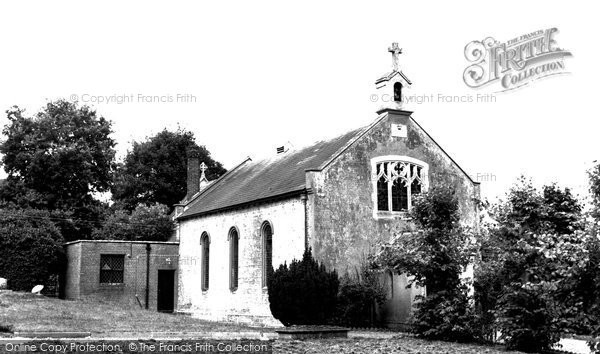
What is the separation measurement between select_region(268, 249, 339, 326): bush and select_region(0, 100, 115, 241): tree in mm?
32099

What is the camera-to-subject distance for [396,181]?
29.7 meters

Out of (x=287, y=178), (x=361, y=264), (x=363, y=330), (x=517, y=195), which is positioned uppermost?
(x=287, y=178)

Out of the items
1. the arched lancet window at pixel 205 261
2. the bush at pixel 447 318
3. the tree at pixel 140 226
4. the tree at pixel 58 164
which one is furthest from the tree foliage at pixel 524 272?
the tree at pixel 58 164

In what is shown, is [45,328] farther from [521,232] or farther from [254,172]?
[254,172]

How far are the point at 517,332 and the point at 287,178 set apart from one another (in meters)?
14.3

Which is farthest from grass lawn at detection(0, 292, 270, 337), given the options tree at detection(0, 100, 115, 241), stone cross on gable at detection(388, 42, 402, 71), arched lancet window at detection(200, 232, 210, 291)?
tree at detection(0, 100, 115, 241)

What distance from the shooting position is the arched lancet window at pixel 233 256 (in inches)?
1307

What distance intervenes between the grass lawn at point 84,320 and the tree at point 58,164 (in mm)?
17899

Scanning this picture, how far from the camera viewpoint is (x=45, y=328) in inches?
811

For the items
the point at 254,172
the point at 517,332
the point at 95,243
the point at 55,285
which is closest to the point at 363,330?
the point at 517,332

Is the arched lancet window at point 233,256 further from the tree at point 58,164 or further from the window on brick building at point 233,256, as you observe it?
the tree at point 58,164

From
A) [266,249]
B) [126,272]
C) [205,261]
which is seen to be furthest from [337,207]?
[126,272]

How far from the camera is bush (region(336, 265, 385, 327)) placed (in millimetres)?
26406

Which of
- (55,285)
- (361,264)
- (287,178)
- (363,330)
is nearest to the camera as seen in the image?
(363,330)
